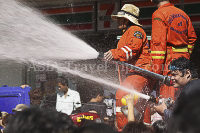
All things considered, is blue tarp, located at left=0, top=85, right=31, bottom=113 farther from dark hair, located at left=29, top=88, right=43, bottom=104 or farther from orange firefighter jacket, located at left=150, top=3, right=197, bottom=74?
orange firefighter jacket, located at left=150, top=3, right=197, bottom=74

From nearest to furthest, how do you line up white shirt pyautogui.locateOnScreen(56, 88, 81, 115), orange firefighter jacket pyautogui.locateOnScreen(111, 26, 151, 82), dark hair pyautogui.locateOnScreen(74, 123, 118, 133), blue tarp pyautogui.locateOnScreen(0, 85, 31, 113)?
dark hair pyautogui.locateOnScreen(74, 123, 118, 133) < orange firefighter jacket pyautogui.locateOnScreen(111, 26, 151, 82) < white shirt pyautogui.locateOnScreen(56, 88, 81, 115) < blue tarp pyautogui.locateOnScreen(0, 85, 31, 113)

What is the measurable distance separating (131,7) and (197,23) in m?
2.67

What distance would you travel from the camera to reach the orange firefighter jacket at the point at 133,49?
342 cm

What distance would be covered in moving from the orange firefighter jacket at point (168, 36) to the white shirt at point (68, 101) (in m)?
1.41

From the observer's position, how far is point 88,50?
390 centimetres

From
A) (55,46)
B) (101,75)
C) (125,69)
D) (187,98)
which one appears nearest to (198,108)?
(187,98)

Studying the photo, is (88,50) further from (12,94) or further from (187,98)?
(187,98)

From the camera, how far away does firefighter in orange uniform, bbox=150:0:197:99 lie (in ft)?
10.7

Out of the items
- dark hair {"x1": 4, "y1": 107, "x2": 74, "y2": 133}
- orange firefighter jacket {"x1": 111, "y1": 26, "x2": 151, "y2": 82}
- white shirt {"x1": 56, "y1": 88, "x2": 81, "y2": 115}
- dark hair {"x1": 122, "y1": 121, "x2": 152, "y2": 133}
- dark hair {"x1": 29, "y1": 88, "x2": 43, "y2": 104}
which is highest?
orange firefighter jacket {"x1": 111, "y1": 26, "x2": 151, "y2": 82}

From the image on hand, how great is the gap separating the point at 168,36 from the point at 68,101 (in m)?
2.02

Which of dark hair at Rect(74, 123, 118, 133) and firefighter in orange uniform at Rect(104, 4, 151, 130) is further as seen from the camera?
firefighter in orange uniform at Rect(104, 4, 151, 130)

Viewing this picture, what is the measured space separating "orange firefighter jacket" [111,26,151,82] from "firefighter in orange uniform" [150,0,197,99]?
0.24 m

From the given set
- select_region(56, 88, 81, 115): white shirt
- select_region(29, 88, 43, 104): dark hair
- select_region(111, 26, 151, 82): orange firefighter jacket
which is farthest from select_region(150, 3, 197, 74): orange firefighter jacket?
select_region(29, 88, 43, 104): dark hair

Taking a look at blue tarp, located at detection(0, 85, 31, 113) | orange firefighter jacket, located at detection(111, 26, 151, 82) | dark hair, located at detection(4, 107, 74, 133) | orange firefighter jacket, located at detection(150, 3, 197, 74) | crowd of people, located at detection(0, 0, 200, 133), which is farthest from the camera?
blue tarp, located at detection(0, 85, 31, 113)
